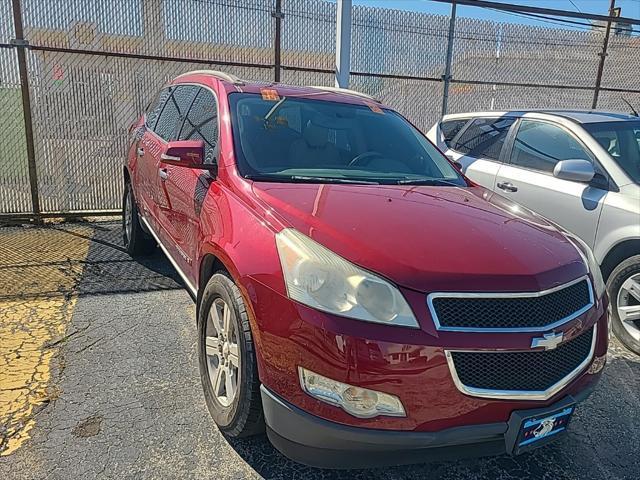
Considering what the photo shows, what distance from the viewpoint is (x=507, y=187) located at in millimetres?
4926

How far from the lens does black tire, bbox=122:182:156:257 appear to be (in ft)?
17.4

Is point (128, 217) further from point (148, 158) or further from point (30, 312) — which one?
point (30, 312)

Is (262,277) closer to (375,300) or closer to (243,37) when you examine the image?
(375,300)

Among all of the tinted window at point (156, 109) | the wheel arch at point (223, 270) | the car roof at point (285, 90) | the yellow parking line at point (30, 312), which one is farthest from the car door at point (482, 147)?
the yellow parking line at point (30, 312)

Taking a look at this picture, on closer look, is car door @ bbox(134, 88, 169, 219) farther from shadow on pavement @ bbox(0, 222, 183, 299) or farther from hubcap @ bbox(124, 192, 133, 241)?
shadow on pavement @ bbox(0, 222, 183, 299)

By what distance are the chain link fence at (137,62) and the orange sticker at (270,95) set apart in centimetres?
353

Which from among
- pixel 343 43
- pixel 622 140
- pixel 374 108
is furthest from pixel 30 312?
pixel 622 140

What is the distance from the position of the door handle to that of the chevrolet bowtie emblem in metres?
2.91

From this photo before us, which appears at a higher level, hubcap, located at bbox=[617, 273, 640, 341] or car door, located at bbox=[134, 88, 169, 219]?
car door, located at bbox=[134, 88, 169, 219]

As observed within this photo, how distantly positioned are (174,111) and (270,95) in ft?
3.99

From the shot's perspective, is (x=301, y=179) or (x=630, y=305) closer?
(x=301, y=179)

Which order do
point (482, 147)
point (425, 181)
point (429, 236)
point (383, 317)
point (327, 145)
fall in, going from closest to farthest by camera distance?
point (383, 317)
point (429, 236)
point (425, 181)
point (327, 145)
point (482, 147)

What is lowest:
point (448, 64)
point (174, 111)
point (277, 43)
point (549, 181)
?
point (549, 181)

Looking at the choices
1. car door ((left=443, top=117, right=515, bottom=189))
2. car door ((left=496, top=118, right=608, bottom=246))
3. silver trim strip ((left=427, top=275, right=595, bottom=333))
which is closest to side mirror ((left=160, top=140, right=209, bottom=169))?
silver trim strip ((left=427, top=275, right=595, bottom=333))
